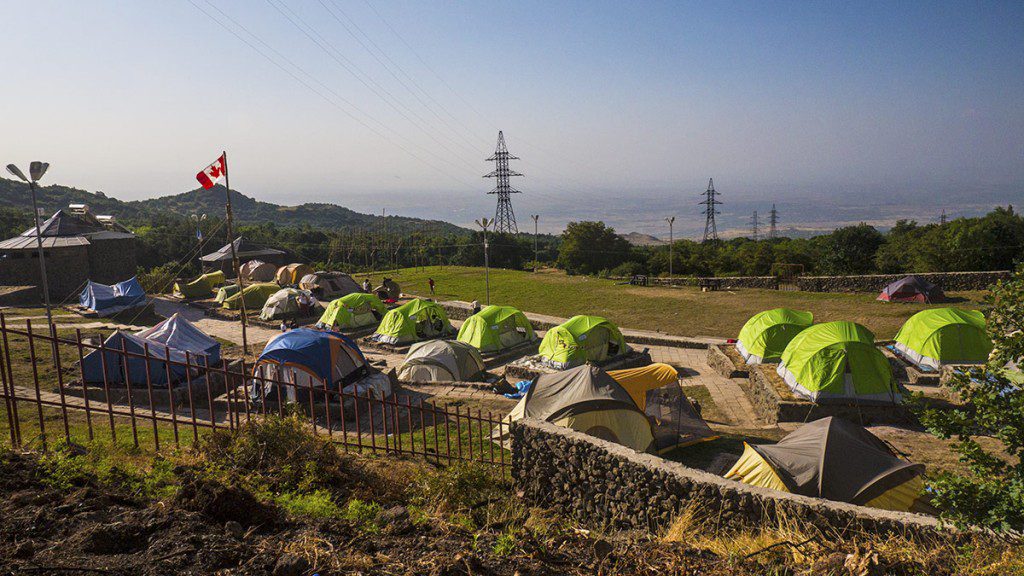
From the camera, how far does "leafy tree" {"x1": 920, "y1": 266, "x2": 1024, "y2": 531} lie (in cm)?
416

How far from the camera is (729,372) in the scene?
1576 centimetres

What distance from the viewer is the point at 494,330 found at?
18719 mm

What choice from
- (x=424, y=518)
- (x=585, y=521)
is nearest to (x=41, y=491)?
(x=424, y=518)

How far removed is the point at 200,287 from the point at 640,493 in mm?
30304

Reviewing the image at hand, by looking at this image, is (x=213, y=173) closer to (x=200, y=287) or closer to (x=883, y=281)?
→ (x=200, y=287)

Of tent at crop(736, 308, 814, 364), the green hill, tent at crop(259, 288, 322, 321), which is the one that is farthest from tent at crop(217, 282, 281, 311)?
the green hill

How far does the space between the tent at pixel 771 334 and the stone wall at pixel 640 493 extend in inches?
430

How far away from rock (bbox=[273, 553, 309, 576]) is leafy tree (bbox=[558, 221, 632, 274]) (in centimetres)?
4175

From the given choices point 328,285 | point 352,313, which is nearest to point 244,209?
point 328,285

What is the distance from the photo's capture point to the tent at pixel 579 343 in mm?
16250

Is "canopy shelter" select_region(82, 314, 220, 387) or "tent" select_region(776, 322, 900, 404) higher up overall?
"canopy shelter" select_region(82, 314, 220, 387)

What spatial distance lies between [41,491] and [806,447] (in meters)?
7.85

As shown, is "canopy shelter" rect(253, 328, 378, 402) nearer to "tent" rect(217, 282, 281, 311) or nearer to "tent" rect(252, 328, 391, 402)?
"tent" rect(252, 328, 391, 402)

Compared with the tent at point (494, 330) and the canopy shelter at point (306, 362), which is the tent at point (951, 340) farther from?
the canopy shelter at point (306, 362)
